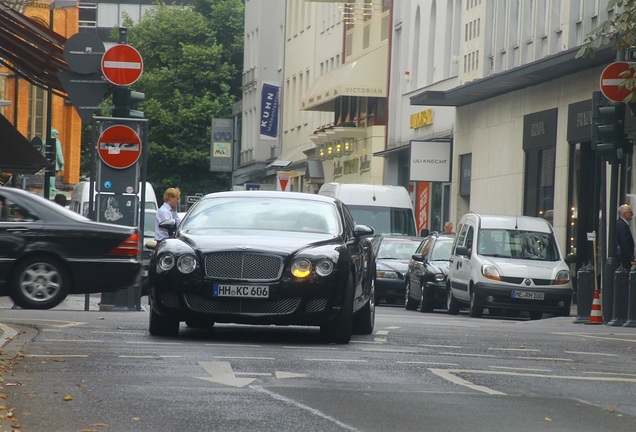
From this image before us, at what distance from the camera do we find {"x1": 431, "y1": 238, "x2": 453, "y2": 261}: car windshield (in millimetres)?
34125

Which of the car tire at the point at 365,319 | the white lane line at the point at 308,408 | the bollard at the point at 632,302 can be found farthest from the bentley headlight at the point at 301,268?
the bollard at the point at 632,302

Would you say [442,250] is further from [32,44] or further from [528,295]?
[32,44]

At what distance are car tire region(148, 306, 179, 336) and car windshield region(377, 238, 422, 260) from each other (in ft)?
67.4

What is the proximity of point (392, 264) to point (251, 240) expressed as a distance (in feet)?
68.4

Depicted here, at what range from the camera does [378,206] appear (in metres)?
40.8

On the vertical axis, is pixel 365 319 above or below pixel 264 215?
below

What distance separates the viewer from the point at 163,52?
313 ft

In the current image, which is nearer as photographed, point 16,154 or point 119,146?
point 119,146

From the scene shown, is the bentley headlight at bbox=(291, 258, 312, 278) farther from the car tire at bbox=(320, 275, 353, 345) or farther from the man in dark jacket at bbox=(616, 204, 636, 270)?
the man in dark jacket at bbox=(616, 204, 636, 270)

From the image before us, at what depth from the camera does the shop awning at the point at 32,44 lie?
24094 millimetres

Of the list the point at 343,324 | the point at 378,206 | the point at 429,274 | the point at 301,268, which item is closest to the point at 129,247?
the point at 301,268

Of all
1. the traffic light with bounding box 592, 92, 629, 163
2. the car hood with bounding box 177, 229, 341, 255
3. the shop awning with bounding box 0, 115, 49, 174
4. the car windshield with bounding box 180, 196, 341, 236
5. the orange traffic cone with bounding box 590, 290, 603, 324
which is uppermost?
the traffic light with bounding box 592, 92, 629, 163

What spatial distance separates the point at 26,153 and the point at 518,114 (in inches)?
709

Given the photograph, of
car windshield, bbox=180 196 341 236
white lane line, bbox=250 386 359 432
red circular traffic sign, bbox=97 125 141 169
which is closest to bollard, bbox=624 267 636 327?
red circular traffic sign, bbox=97 125 141 169
